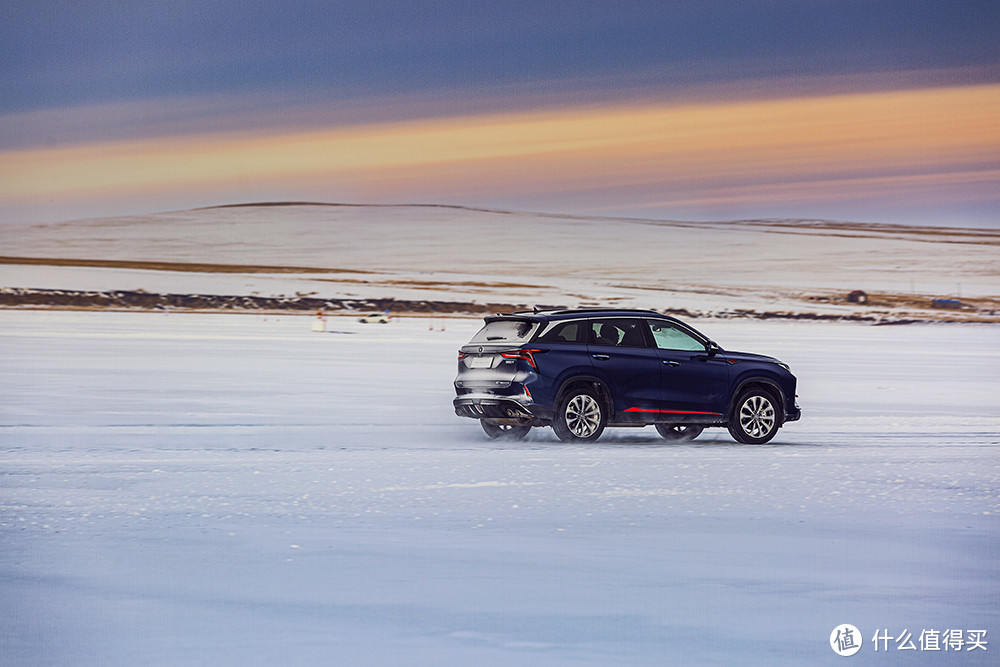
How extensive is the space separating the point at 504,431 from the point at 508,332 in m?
1.64

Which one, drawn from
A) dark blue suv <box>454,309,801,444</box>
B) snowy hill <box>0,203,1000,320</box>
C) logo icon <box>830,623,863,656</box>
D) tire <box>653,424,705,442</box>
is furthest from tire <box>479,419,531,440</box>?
snowy hill <box>0,203,1000,320</box>

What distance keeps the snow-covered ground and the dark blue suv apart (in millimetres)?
411

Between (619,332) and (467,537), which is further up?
(619,332)

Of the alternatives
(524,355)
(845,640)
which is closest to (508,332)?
(524,355)

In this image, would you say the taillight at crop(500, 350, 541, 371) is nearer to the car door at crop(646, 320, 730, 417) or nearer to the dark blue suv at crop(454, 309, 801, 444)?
the dark blue suv at crop(454, 309, 801, 444)

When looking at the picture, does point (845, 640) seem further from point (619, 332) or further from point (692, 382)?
point (619, 332)

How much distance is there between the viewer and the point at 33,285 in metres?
87.7

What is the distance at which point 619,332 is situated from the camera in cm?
1852

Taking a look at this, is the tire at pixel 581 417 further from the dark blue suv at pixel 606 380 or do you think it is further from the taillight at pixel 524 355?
the taillight at pixel 524 355

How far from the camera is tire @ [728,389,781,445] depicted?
18.3 meters

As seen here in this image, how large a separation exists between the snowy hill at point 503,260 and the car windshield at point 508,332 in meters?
62.9

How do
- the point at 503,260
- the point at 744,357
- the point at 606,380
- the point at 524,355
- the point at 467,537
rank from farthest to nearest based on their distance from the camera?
the point at 503,260 < the point at 744,357 < the point at 606,380 < the point at 524,355 < the point at 467,537

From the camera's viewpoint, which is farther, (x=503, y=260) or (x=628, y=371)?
(x=503, y=260)

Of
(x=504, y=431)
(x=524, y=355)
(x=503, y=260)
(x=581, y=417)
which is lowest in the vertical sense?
(x=504, y=431)
